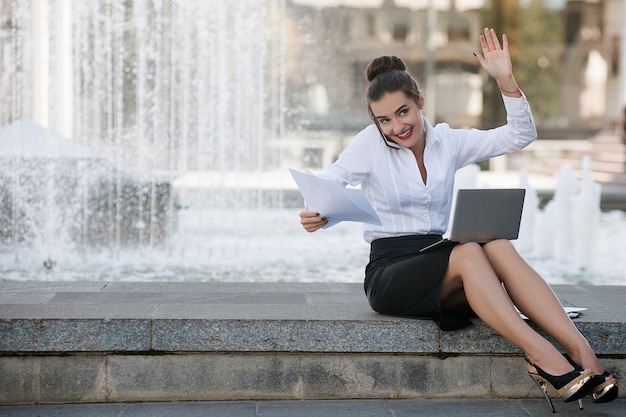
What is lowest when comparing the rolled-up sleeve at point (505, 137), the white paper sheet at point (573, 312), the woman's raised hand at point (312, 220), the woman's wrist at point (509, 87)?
the white paper sheet at point (573, 312)

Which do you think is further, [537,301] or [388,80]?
[388,80]

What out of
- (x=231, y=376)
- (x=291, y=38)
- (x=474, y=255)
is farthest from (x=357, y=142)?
(x=291, y=38)

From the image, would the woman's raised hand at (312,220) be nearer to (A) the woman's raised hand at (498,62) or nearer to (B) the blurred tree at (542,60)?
(A) the woman's raised hand at (498,62)

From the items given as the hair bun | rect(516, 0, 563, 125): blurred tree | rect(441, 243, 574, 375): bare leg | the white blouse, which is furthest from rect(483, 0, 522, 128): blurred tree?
rect(441, 243, 574, 375): bare leg

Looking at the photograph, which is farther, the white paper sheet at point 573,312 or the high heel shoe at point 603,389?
the white paper sheet at point 573,312

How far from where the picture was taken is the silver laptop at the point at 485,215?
3549 millimetres

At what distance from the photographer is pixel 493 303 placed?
11.4 ft

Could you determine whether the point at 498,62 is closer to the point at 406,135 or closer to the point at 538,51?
the point at 406,135

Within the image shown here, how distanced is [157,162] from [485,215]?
7.18 meters

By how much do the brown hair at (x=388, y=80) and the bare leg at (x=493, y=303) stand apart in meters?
0.67

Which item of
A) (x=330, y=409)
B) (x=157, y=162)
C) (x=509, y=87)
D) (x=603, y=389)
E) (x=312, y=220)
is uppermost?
(x=509, y=87)

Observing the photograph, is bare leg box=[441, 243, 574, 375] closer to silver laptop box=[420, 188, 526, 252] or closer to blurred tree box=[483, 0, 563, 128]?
silver laptop box=[420, 188, 526, 252]

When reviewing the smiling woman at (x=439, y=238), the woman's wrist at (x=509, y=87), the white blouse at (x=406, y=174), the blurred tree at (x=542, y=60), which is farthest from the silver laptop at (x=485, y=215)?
the blurred tree at (x=542, y=60)

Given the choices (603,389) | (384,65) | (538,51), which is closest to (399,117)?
(384,65)
